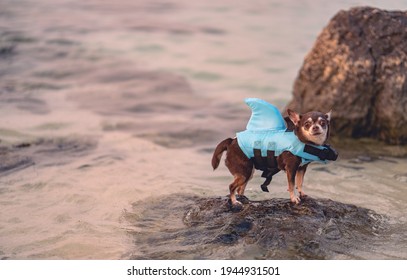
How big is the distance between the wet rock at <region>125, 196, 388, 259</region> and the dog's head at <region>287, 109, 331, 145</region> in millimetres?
619

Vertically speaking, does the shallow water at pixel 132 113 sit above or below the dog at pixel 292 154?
below

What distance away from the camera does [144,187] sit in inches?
301

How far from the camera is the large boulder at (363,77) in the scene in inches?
342

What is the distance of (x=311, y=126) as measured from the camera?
5.43m

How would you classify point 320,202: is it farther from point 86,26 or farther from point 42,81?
point 86,26

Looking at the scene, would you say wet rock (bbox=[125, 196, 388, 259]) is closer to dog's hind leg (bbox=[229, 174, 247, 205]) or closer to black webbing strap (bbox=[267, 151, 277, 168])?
dog's hind leg (bbox=[229, 174, 247, 205])

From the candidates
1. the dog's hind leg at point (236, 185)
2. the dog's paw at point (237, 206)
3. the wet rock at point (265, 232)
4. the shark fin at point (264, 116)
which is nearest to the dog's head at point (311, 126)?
the shark fin at point (264, 116)

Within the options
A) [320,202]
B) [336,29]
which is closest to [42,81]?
[336,29]

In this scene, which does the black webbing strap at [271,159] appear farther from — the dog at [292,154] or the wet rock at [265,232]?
the wet rock at [265,232]

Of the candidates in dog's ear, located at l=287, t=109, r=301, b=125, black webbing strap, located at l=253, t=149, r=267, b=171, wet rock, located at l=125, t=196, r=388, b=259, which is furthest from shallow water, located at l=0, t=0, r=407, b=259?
dog's ear, located at l=287, t=109, r=301, b=125

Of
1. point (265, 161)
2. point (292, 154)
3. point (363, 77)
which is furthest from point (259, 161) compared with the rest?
point (363, 77)

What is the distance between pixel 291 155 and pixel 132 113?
527cm

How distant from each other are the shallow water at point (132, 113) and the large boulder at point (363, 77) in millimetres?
580

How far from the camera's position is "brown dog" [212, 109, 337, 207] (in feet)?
17.9
